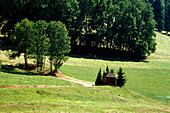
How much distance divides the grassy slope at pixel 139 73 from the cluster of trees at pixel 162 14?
63.7m

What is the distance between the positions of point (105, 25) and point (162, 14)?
240 feet

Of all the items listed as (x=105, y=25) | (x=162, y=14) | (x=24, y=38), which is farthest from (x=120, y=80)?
(x=162, y=14)

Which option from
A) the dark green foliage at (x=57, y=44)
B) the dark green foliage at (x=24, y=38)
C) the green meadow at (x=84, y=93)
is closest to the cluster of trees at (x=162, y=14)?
the green meadow at (x=84, y=93)

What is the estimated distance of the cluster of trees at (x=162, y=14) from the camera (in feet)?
520

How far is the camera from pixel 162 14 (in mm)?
157875

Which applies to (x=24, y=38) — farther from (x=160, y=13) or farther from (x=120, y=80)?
(x=160, y=13)

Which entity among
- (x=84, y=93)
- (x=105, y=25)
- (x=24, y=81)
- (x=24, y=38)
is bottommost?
(x=84, y=93)

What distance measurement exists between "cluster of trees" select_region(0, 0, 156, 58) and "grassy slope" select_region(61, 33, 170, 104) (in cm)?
1102

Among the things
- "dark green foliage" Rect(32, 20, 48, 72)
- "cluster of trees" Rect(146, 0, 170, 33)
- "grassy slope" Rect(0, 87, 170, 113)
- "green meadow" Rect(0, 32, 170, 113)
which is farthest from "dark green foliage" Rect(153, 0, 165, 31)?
"grassy slope" Rect(0, 87, 170, 113)

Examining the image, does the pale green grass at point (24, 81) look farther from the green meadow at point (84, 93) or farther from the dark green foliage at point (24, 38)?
the dark green foliage at point (24, 38)

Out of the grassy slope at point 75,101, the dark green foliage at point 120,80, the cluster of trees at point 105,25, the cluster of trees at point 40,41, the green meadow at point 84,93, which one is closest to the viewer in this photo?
the grassy slope at point 75,101

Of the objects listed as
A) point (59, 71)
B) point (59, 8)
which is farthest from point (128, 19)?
point (59, 71)

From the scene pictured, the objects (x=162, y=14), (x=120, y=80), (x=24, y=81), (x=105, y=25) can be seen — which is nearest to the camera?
(x=24, y=81)

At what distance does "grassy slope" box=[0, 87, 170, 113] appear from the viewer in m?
34.8
